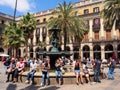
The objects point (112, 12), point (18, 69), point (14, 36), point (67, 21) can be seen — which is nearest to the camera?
point (18, 69)

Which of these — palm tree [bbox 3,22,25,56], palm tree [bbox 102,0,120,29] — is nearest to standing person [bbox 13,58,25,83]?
palm tree [bbox 102,0,120,29]

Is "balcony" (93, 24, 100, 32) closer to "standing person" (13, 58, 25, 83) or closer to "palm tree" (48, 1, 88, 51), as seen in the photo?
"palm tree" (48, 1, 88, 51)

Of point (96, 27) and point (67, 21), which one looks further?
point (96, 27)

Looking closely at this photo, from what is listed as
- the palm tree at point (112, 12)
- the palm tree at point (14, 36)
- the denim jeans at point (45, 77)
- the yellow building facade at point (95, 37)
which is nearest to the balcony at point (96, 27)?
the yellow building facade at point (95, 37)

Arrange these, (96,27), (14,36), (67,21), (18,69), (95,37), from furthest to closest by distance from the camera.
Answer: (95,37)
(96,27)
(14,36)
(67,21)
(18,69)

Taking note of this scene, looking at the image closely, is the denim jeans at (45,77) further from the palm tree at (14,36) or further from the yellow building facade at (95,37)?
the yellow building facade at (95,37)

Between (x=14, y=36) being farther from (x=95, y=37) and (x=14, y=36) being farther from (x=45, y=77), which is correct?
(x=45, y=77)

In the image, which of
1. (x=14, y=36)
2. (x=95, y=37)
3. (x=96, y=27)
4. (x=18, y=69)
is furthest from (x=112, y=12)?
(x=14, y=36)

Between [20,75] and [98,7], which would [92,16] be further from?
[20,75]

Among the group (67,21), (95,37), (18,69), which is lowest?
(18,69)

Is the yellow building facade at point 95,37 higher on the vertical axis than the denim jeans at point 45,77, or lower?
higher

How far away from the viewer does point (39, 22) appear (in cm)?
6353

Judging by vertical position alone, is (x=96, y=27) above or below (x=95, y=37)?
above

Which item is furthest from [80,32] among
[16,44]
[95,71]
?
[95,71]
